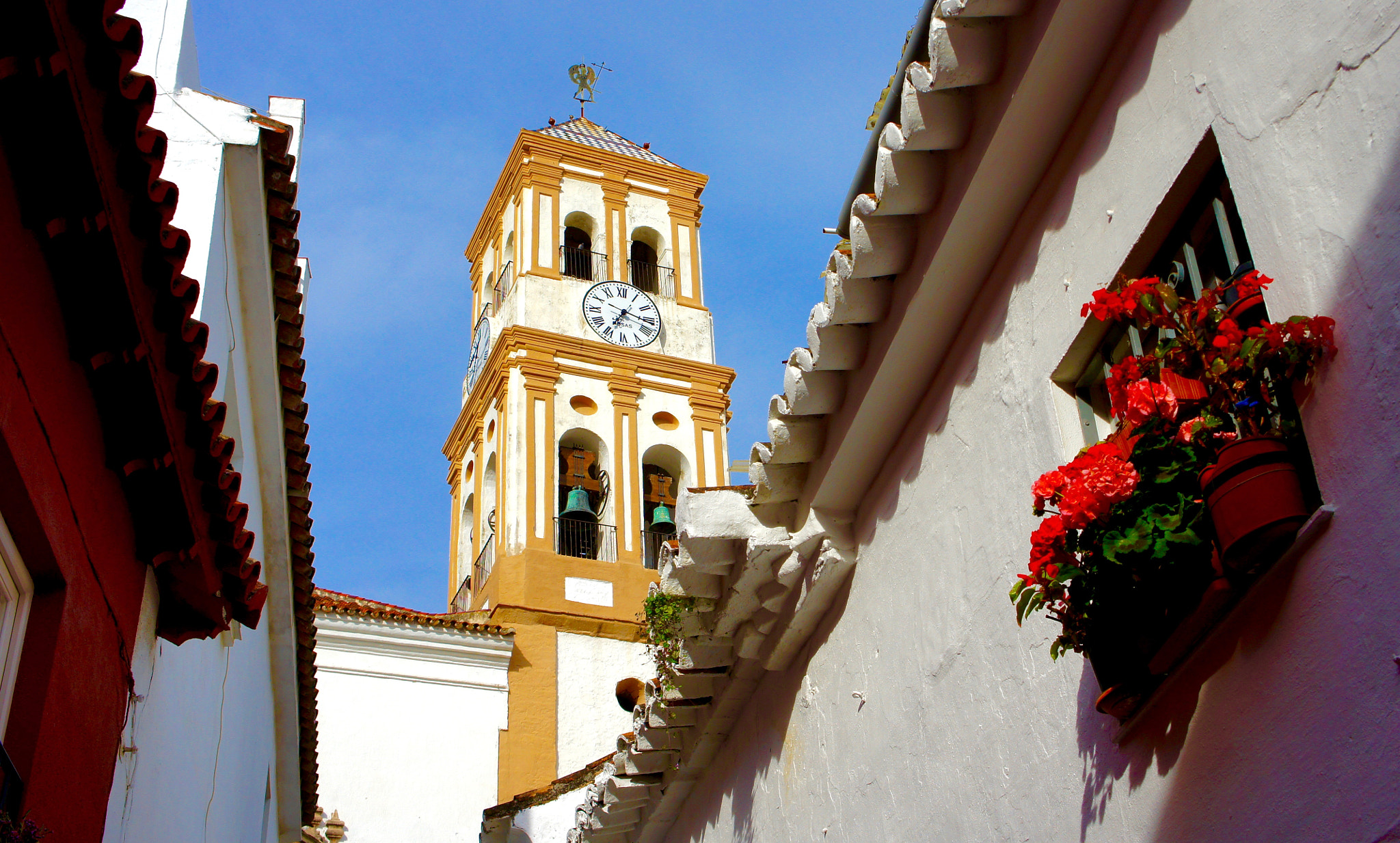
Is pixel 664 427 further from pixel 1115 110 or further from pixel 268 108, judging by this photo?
pixel 1115 110

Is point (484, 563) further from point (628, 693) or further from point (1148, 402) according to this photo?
point (1148, 402)

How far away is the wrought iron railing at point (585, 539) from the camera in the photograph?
61.8 ft

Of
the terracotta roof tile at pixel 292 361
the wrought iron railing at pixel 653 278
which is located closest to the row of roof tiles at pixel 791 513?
the terracotta roof tile at pixel 292 361

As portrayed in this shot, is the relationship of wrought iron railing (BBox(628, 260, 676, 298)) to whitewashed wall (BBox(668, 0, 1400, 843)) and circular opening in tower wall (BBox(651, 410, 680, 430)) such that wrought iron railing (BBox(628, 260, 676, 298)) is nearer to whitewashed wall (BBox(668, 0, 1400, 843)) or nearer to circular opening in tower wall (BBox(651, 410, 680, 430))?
circular opening in tower wall (BBox(651, 410, 680, 430))

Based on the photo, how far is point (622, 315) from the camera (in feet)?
70.2

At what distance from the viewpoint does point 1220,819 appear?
307 cm

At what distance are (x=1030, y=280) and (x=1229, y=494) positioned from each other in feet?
5.37

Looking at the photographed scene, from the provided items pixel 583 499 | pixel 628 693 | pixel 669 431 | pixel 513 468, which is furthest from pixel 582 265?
pixel 628 693

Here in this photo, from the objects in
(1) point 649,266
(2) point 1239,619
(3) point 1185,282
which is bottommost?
(2) point 1239,619

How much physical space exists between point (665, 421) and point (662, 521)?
258cm

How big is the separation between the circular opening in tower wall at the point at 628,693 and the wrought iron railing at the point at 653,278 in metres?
6.72

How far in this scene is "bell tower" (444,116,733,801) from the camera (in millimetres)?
17906

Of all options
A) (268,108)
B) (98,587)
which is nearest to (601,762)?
(268,108)

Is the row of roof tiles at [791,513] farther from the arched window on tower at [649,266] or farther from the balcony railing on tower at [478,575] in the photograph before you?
the arched window on tower at [649,266]
